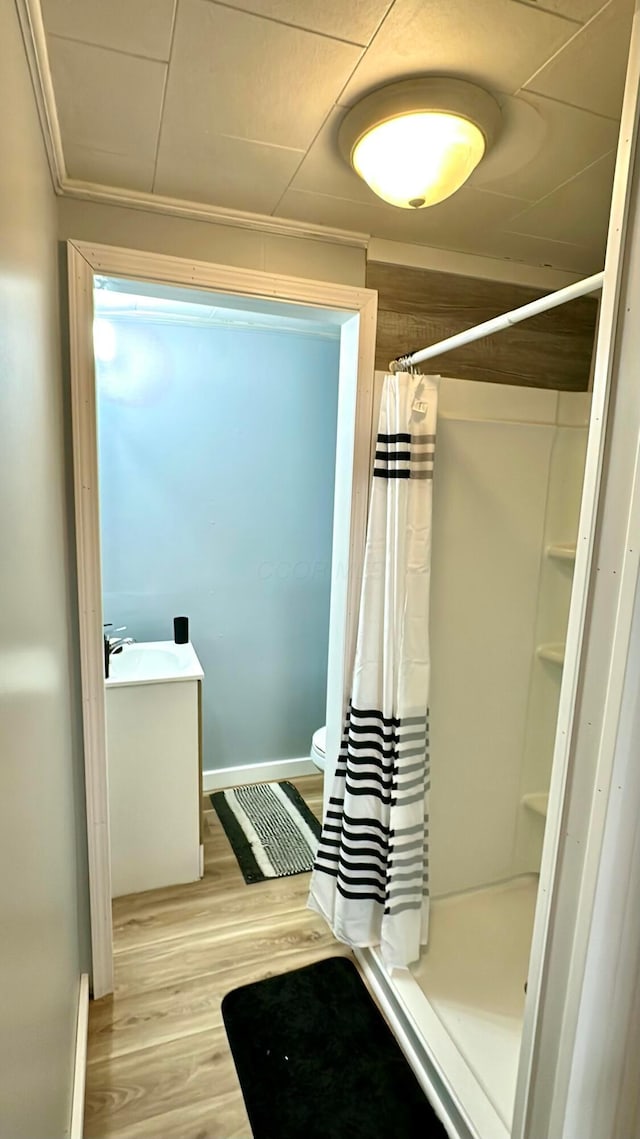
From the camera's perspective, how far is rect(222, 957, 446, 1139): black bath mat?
139cm

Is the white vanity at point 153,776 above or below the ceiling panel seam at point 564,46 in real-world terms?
below

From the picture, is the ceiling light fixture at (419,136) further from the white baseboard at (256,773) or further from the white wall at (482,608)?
the white baseboard at (256,773)

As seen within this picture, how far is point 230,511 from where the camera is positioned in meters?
2.78

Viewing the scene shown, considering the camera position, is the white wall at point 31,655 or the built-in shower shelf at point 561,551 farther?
the built-in shower shelf at point 561,551

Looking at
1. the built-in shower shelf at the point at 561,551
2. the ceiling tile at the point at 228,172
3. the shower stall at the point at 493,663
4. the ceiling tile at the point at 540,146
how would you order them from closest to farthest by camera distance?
the ceiling tile at the point at 540,146 < the ceiling tile at the point at 228,172 < the shower stall at the point at 493,663 < the built-in shower shelf at the point at 561,551

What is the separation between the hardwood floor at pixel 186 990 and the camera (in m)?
1.41

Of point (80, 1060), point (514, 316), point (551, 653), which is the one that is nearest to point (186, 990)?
point (80, 1060)

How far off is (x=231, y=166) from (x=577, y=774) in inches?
59.9

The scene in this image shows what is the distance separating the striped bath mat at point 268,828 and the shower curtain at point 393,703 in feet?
1.85

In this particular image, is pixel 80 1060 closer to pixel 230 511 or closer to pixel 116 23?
pixel 230 511

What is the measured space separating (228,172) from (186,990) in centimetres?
234

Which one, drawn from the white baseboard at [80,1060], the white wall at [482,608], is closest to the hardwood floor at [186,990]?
the white baseboard at [80,1060]

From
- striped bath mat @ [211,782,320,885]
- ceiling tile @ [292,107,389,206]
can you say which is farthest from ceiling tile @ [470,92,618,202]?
striped bath mat @ [211,782,320,885]

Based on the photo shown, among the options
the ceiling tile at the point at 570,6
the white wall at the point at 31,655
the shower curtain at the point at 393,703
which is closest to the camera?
the white wall at the point at 31,655
